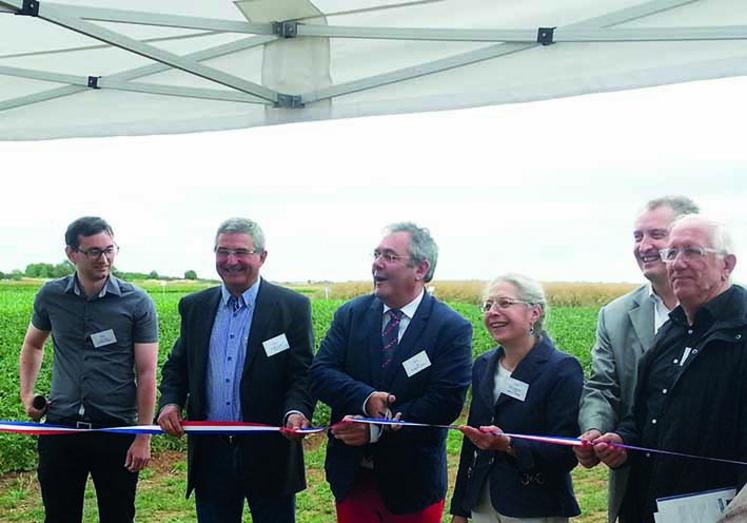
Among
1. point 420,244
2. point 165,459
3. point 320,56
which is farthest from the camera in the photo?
point 165,459

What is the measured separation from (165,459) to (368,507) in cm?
589

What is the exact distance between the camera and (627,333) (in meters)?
3.02

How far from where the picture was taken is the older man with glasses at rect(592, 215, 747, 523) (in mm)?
2379

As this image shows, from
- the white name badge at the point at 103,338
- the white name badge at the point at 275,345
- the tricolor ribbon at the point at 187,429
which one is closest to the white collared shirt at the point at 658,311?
the tricolor ribbon at the point at 187,429

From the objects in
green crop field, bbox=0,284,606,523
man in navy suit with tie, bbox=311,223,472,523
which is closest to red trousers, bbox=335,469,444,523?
man in navy suit with tie, bbox=311,223,472,523

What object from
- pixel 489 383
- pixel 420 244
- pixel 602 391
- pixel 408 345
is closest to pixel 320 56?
pixel 420 244

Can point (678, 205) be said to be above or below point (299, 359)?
above

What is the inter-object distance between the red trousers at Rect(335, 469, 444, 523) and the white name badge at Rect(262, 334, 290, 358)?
591 millimetres

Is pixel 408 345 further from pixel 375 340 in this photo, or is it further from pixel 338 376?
pixel 338 376

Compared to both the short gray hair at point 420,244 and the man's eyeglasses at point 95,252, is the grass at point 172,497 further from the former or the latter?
the short gray hair at point 420,244

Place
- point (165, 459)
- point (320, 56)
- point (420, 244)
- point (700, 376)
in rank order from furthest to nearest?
point (165, 459)
point (320, 56)
point (420, 244)
point (700, 376)

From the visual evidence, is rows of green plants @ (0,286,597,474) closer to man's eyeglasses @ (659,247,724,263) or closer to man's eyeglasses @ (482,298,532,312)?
man's eyeglasses @ (482,298,532,312)

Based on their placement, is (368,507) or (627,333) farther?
(368,507)

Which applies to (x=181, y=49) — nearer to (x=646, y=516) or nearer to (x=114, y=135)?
(x=114, y=135)
